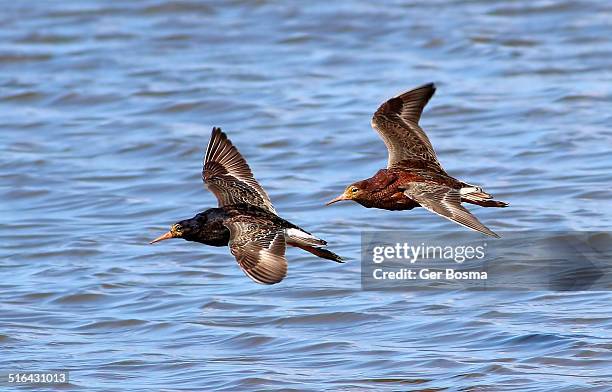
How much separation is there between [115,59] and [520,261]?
1122cm

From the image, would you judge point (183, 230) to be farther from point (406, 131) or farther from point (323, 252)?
point (406, 131)

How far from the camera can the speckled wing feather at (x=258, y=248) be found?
9047 millimetres

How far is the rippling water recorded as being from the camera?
10.8 metres

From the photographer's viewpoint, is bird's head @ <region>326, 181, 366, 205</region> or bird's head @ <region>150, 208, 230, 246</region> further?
bird's head @ <region>326, 181, 366, 205</region>

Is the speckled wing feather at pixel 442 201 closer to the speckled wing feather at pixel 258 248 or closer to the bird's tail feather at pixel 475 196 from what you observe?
the bird's tail feather at pixel 475 196

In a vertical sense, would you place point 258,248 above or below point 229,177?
below

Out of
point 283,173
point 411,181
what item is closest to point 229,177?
point 411,181

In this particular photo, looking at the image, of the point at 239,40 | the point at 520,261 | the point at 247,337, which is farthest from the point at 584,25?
the point at 247,337

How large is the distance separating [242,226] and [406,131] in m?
2.30

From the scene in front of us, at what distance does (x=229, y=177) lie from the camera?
11211 mm

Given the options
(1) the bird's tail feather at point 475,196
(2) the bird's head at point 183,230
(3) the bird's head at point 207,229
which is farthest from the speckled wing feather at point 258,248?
(1) the bird's tail feather at point 475,196

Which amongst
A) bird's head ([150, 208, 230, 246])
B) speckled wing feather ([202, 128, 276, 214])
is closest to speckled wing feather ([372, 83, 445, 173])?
speckled wing feather ([202, 128, 276, 214])

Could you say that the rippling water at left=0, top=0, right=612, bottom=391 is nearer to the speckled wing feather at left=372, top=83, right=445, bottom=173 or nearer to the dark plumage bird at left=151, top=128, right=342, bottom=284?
the dark plumage bird at left=151, top=128, right=342, bottom=284

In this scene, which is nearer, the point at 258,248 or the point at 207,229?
the point at 258,248
